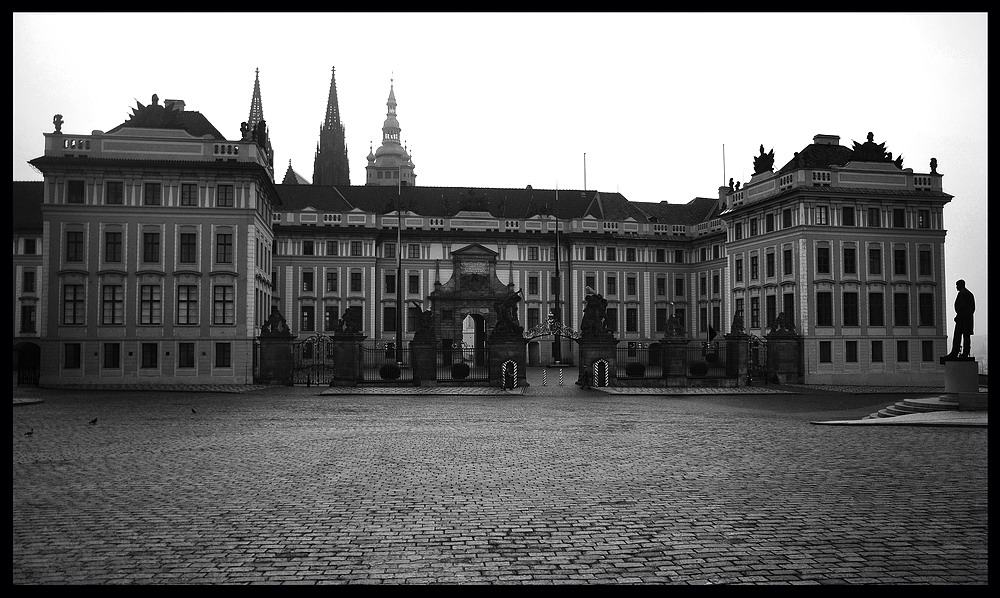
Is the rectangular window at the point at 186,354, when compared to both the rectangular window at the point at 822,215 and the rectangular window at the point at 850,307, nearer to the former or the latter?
the rectangular window at the point at 822,215

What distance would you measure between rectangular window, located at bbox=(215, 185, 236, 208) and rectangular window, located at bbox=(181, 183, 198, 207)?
1076mm

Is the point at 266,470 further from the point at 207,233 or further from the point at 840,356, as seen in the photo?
the point at 840,356

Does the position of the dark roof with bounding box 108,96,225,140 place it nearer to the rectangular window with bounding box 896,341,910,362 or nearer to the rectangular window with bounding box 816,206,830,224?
the rectangular window with bounding box 816,206,830,224

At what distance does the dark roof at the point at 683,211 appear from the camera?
79000 millimetres

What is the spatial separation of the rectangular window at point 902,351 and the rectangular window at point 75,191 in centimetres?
4693

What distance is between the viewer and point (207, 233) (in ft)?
141

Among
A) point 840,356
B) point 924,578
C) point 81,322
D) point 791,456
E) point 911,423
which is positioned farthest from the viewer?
point 840,356

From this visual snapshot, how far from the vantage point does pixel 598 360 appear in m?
39.5

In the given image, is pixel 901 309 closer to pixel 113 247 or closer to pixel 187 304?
pixel 187 304

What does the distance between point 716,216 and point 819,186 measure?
26.7 m

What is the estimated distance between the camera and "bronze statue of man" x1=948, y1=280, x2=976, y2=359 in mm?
25094

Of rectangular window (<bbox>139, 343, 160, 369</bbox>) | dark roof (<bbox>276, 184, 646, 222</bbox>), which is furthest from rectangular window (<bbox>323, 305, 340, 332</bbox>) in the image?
rectangular window (<bbox>139, 343, 160, 369</bbox>)
